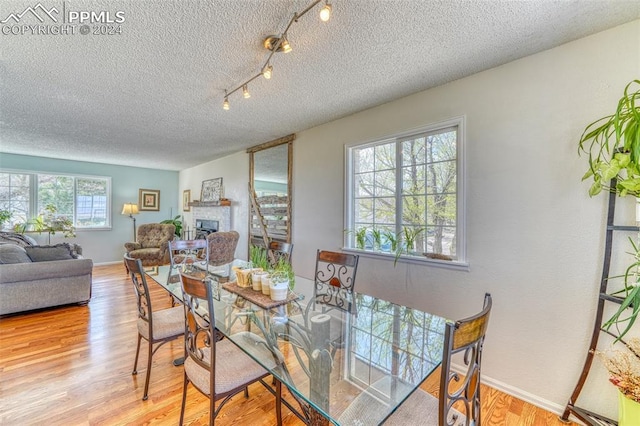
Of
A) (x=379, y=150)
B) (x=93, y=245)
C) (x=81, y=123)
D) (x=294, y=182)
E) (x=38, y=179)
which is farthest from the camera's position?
(x=93, y=245)

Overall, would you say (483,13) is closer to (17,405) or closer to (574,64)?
(574,64)

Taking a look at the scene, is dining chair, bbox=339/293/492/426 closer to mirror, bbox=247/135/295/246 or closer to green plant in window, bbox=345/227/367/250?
green plant in window, bbox=345/227/367/250

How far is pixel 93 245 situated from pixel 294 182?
5.63 m

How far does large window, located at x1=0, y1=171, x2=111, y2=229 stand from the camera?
5484 millimetres

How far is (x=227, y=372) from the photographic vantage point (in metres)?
1.44

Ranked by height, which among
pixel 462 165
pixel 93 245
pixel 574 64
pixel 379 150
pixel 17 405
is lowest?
pixel 17 405

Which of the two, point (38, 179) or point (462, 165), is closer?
point (462, 165)

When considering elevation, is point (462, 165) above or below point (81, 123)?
below

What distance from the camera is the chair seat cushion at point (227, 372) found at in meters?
1.38

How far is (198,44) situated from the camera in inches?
71.8

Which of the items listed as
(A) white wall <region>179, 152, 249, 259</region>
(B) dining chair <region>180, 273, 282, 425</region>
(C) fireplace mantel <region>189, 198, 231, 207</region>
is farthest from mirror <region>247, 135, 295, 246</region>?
(B) dining chair <region>180, 273, 282, 425</region>

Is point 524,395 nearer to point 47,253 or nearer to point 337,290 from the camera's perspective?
point 337,290

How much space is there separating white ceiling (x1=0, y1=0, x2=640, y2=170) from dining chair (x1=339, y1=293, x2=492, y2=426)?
5.22 feet

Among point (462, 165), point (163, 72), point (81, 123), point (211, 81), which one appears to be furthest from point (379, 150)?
point (81, 123)
